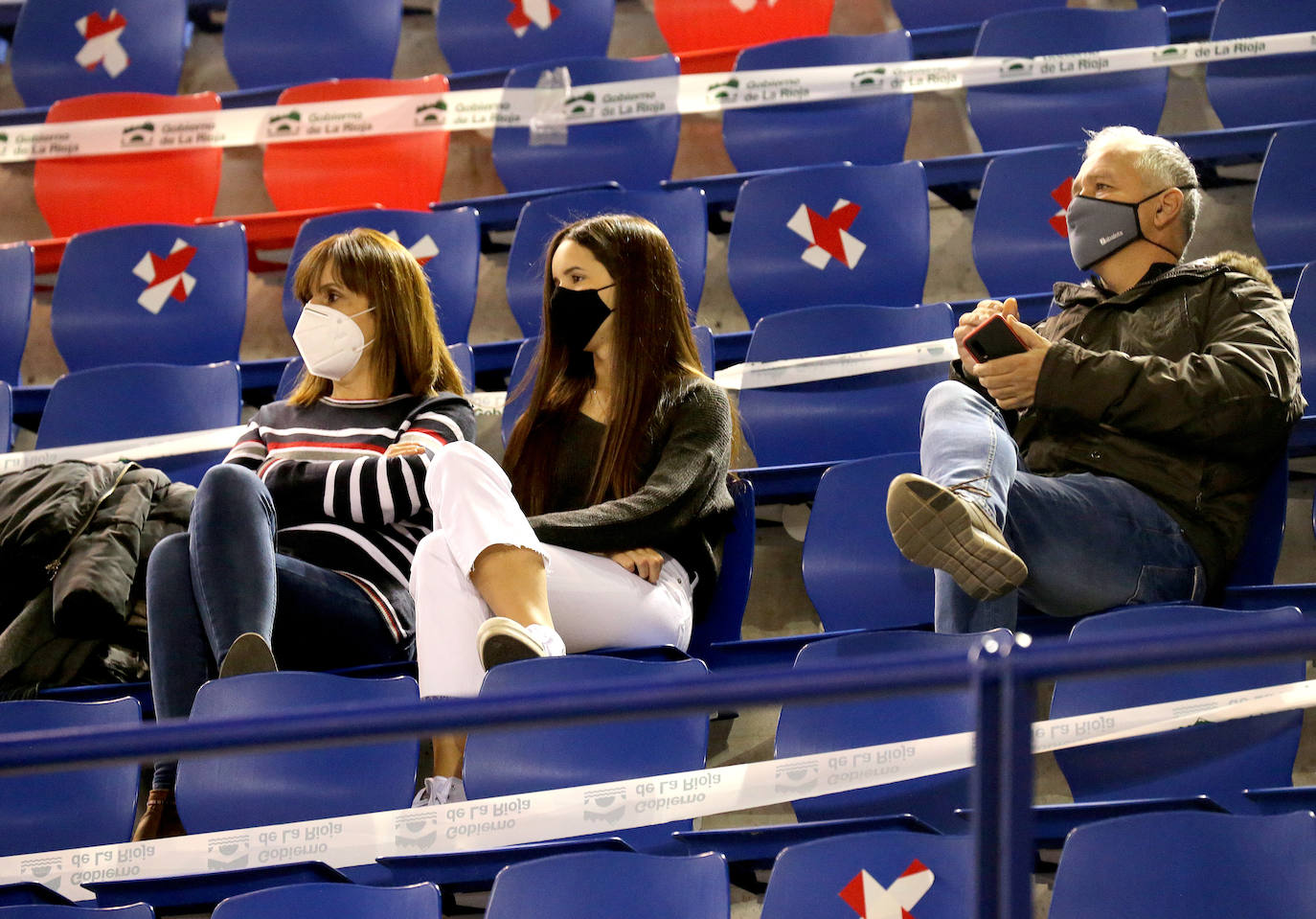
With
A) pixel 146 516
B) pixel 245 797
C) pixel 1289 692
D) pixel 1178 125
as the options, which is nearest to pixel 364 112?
pixel 146 516

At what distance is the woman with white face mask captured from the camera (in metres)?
1.71

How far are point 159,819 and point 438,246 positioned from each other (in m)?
1.35

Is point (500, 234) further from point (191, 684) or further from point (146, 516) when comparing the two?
point (191, 684)

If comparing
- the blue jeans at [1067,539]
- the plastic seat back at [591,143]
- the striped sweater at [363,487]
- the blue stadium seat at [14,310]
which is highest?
the plastic seat back at [591,143]

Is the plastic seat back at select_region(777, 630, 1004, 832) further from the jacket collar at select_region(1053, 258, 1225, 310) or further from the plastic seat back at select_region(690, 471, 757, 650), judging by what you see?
Answer: the jacket collar at select_region(1053, 258, 1225, 310)

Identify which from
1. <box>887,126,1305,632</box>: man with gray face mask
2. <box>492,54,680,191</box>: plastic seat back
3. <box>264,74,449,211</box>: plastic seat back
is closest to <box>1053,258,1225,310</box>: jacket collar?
<box>887,126,1305,632</box>: man with gray face mask

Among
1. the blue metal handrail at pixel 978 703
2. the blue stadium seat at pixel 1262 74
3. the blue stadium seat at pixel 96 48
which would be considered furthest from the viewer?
the blue stadium seat at pixel 96 48

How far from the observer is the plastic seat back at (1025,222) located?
2.54 m

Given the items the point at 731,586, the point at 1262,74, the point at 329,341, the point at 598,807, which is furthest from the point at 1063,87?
the point at 598,807

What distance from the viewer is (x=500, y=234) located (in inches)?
124

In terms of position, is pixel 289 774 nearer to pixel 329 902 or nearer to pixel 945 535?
pixel 329 902

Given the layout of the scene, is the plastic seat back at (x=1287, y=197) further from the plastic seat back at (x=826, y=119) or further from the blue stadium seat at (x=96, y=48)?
the blue stadium seat at (x=96, y=48)

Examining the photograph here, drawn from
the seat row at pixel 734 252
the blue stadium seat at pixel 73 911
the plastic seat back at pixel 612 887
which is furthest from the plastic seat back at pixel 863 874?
the seat row at pixel 734 252

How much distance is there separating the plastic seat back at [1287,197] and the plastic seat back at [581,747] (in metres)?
1.48
